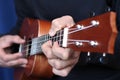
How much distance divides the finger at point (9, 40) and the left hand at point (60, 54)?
0.31 m

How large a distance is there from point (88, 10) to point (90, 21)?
0.29 meters

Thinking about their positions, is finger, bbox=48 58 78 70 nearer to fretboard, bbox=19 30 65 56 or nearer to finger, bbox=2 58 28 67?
fretboard, bbox=19 30 65 56

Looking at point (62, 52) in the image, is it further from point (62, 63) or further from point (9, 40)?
point (9, 40)

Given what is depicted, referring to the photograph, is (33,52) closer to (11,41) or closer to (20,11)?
(11,41)

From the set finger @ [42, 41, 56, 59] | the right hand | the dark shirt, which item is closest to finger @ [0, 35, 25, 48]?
the right hand

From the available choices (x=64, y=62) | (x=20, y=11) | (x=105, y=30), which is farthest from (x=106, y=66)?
(x=20, y=11)

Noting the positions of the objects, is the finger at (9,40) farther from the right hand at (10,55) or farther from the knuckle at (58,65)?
the knuckle at (58,65)

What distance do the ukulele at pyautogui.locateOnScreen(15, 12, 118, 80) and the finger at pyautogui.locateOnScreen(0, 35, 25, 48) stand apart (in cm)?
3

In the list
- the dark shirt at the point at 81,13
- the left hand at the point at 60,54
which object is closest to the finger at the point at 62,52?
the left hand at the point at 60,54

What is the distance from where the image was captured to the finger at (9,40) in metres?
1.13

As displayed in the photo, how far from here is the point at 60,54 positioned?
76cm

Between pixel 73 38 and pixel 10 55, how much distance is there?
442 mm

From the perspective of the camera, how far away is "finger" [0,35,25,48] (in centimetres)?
113

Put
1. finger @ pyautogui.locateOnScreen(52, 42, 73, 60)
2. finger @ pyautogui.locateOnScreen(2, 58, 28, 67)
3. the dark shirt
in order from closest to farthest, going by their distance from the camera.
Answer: finger @ pyautogui.locateOnScreen(52, 42, 73, 60), the dark shirt, finger @ pyautogui.locateOnScreen(2, 58, 28, 67)
